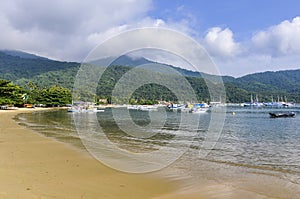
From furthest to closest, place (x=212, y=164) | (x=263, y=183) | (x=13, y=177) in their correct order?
(x=212, y=164), (x=263, y=183), (x=13, y=177)

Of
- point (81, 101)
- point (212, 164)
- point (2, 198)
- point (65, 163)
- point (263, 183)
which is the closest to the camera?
point (2, 198)

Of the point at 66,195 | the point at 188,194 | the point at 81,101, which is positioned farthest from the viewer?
the point at 81,101

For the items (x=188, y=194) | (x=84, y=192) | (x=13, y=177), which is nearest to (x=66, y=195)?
(x=84, y=192)

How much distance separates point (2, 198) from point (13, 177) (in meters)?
2.11

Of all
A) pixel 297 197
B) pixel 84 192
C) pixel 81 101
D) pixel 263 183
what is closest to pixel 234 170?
pixel 263 183

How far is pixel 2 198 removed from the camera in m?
6.20

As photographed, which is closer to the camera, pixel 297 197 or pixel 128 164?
pixel 297 197

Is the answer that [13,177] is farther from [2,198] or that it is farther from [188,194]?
[188,194]

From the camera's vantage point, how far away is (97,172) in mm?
9664

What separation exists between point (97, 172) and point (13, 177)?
2.71 meters

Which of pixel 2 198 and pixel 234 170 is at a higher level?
pixel 2 198

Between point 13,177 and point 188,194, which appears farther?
point 13,177

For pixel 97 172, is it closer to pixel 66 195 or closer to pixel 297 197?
pixel 66 195

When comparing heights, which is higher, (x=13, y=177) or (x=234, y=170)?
(x=13, y=177)
